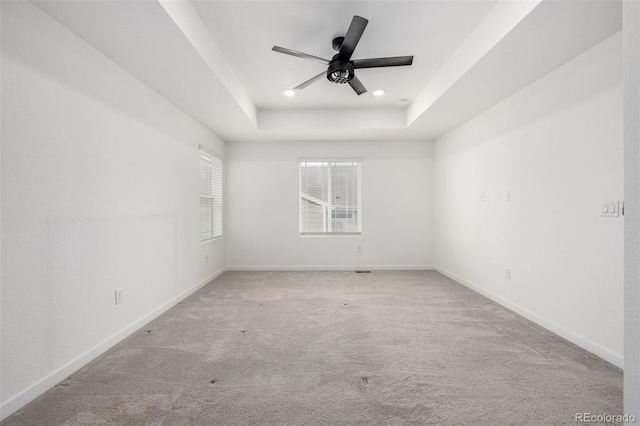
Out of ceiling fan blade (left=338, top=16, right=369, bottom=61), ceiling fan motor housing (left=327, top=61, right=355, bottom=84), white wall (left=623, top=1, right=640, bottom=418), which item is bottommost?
white wall (left=623, top=1, right=640, bottom=418)

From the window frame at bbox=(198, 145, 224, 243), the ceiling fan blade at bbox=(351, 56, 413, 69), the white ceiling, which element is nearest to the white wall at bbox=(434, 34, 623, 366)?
the white ceiling

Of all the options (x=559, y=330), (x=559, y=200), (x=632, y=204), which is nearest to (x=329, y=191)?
(x=559, y=200)

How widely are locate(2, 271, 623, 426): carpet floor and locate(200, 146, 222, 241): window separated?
161 cm

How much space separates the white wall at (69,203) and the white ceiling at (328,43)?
9.7 inches

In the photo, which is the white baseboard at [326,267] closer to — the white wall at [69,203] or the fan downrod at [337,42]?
the white wall at [69,203]

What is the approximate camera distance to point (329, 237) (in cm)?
538

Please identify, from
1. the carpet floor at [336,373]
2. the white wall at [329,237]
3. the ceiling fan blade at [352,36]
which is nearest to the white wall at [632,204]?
the carpet floor at [336,373]

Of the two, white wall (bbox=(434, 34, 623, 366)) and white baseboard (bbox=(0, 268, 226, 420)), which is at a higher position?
white wall (bbox=(434, 34, 623, 366))

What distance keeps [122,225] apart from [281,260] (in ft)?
10.3

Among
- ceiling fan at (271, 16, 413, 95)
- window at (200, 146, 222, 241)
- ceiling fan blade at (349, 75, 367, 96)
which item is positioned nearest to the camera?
ceiling fan at (271, 16, 413, 95)

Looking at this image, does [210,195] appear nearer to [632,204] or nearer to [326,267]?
[326,267]

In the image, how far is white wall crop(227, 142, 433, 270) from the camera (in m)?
5.35

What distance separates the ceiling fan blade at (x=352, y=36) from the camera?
6.73ft

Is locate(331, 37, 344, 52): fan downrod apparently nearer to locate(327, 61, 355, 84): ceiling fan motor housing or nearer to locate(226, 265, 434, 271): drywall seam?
locate(327, 61, 355, 84): ceiling fan motor housing
